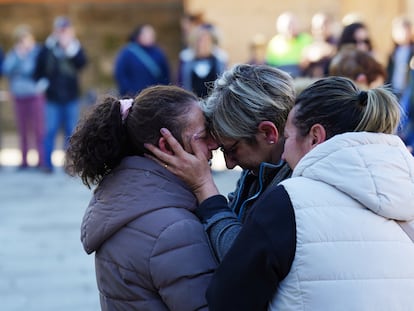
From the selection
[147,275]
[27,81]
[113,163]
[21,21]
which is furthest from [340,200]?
[21,21]

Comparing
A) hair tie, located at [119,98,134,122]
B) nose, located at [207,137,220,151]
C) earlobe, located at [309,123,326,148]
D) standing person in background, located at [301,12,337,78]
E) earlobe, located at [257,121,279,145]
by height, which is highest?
earlobe, located at [309,123,326,148]

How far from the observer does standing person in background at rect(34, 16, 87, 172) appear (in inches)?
432

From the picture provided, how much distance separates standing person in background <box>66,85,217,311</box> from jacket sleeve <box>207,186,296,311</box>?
17 centimetres

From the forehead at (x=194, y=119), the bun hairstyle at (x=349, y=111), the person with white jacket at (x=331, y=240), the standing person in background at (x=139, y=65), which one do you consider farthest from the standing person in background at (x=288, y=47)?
the person with white jacket at (x=331, y=240)

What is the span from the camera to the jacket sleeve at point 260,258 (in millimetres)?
2051

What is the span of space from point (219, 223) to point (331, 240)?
1.39 feet

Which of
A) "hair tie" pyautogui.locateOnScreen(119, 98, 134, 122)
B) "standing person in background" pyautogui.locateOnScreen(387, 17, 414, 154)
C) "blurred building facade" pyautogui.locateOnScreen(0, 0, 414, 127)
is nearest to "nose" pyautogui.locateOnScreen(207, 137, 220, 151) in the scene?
"hair tie" pyautogui.locateOnScreen(119, 98, 134, 122)

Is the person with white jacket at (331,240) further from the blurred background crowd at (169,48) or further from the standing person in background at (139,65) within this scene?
the standing person in background at (139,65)

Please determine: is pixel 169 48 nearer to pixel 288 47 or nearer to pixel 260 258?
pixel 288 47

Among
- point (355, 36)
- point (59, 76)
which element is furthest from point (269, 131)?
point (59, 76)

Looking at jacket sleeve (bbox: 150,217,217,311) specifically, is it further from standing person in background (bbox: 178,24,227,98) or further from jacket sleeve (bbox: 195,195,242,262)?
standing person in background (bbox: 178,24,227,98)

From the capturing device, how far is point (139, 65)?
34.8 feet

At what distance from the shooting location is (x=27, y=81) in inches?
447

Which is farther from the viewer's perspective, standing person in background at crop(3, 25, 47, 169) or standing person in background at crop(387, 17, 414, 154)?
standing person in background at crop(3, 25, 47, 169)
